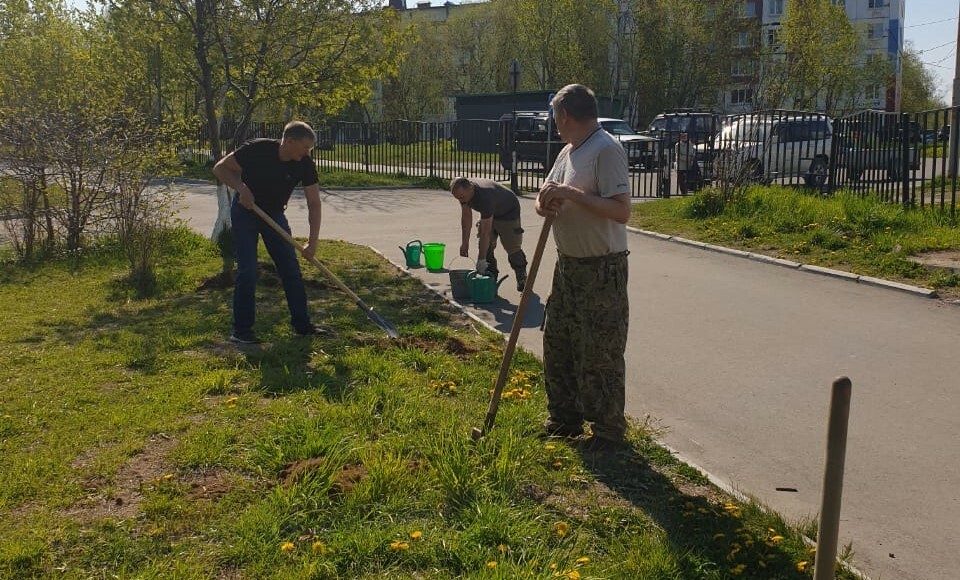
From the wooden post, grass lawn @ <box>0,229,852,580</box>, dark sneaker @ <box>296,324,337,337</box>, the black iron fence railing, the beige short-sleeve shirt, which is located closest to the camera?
the wooden post

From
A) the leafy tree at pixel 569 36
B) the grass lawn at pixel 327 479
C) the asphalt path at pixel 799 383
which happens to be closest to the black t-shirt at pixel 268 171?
the grass lawn at pixel 327 479

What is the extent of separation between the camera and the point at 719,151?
14555 millimetres

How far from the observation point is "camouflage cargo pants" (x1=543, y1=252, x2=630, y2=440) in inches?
178

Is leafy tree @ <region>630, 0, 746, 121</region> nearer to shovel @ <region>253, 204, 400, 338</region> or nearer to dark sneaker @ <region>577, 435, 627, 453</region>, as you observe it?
shovel @ <region>253, 204, 400, 338</region>

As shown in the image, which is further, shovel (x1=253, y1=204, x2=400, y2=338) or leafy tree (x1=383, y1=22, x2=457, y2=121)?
leafy tree (x1=383, y1=22, x2=457, y2=121)

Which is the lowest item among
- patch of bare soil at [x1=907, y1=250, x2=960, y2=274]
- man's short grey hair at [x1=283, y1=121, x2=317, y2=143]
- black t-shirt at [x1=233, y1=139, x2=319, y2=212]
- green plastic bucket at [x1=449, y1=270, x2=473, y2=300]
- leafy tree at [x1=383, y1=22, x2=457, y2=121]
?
green plastic bucket at [x1=449, y1=270, x2=473, y2=300]

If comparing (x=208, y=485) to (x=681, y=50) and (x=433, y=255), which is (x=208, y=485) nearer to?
(x=433, y=255)

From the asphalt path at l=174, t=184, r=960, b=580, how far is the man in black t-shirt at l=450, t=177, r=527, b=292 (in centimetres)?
39

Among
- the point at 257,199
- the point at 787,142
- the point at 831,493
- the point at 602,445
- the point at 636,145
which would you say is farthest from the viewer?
the point at 636,145

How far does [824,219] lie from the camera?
11844 mm

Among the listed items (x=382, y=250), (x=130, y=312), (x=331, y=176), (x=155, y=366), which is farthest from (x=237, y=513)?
(x=331, y=176)

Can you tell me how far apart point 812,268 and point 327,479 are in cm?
742

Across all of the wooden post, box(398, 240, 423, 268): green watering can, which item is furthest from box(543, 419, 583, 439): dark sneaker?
box(398, 240, 423, 268): green watering can

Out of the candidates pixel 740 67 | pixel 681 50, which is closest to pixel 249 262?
pixel 681 50
